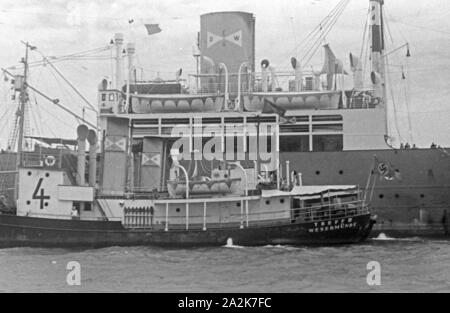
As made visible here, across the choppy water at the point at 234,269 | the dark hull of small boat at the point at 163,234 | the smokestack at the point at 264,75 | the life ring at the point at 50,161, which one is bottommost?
the choppy water at the point at 234,269

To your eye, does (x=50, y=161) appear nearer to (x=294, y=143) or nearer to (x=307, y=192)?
(x=307, y=192)

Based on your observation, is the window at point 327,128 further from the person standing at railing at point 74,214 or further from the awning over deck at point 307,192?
the person standing at railing at point 74,214

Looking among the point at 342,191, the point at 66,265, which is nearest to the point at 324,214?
the point at 342,191

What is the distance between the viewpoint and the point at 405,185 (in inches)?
1160

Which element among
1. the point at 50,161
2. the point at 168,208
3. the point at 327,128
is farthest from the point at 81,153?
the point at 327,128

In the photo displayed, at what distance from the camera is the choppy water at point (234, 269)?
15914mm

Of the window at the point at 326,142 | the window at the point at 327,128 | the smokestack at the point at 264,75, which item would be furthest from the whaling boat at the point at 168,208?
the smokestack at the point at 264,75

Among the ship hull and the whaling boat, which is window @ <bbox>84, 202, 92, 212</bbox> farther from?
the ship hull

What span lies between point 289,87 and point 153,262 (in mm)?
16688

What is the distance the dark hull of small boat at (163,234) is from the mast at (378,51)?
9697mm

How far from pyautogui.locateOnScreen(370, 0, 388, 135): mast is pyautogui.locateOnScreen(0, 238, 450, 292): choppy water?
33.8ft

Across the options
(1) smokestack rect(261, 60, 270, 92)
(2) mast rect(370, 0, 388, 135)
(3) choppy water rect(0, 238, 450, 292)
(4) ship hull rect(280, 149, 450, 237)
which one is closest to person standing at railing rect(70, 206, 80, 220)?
(3) choppy water rect(0, 238, 450, 292)

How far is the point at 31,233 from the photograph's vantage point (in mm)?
26156
